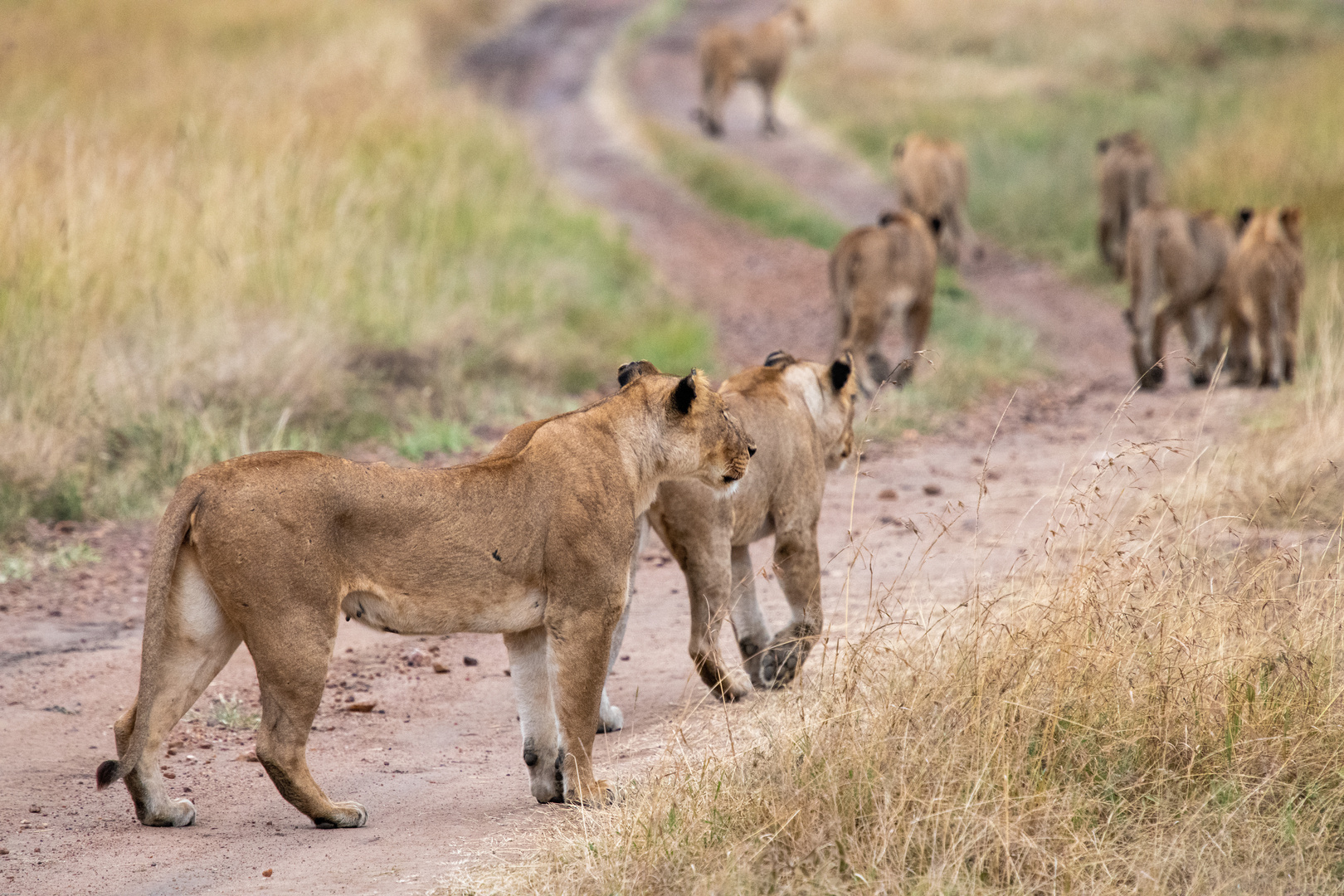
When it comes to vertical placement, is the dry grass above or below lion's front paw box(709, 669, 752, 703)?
above

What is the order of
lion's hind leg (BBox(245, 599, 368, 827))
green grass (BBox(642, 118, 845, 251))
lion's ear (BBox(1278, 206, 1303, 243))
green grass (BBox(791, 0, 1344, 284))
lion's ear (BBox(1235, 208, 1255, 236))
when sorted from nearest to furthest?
lion's hind leg (BBox(245, 599, 368, 827)), lion's ear (BBox(1278, 206, 1303, 243)), lion's ear (BBox(1235, 208, 1255, 236)), green grass (BBox(642, 118, 845, 251)), green grass (BBox(791, 0, 1344, 284))

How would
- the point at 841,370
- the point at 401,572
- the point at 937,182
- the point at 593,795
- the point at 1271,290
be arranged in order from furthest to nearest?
1. the point at 937,182
2. the point at 1271,290
3. the point at 841,370
4. the point at 593,795
5. the point at 401,572

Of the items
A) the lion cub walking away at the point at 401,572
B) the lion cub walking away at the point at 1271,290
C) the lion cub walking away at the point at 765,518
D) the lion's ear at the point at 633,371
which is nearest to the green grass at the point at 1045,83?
the lion cub walking away at the point at 1271,290

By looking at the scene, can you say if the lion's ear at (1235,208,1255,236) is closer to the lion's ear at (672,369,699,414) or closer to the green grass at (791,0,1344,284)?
the green grass at (791,0,1344,284)

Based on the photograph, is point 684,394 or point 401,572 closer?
point 401,572

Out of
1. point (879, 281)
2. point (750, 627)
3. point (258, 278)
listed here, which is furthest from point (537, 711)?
point (879, 281)

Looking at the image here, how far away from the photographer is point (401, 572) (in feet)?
14.3

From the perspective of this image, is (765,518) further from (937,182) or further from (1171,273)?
(937,182)

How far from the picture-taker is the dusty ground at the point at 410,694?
13.9 ft

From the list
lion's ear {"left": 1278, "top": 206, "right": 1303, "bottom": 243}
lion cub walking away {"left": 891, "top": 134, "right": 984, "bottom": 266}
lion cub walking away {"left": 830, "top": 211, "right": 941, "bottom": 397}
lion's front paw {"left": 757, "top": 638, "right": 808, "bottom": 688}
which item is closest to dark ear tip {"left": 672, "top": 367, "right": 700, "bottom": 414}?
lion's front paw {"left": 757, "top": 638, "right": 808, "bottom": 688}

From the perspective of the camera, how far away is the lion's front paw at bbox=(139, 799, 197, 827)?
451cm

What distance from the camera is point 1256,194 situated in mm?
16422

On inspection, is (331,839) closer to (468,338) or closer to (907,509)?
(907,509)

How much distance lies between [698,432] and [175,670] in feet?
5.82
